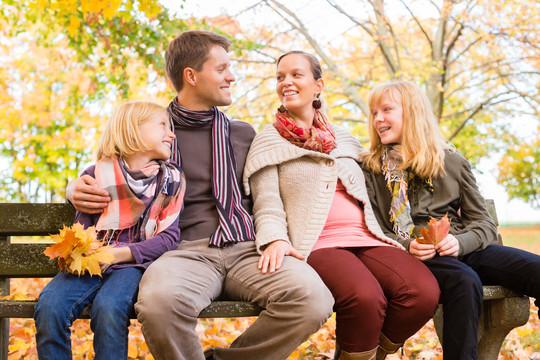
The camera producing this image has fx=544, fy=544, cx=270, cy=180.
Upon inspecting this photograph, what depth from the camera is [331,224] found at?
3.01 meters

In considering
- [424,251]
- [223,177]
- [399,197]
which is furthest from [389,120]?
[223,177]

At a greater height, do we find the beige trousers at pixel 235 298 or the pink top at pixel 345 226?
the pink top at pixel 345 226

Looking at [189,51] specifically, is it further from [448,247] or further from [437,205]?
[448,247]

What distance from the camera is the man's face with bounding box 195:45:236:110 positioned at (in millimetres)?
3168

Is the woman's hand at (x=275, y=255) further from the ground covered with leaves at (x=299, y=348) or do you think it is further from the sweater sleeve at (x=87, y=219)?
the ground covered with leaves at (x=299, y=348)

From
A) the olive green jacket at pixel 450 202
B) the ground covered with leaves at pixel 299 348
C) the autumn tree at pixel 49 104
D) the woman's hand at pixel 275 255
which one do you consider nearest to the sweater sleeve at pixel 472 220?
the olive green jacket at pixel 450 202

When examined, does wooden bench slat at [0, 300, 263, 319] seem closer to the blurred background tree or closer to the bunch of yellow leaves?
the bunch of yellow leaves

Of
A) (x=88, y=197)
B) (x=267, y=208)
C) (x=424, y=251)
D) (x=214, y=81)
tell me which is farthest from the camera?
(x=214, y=81)

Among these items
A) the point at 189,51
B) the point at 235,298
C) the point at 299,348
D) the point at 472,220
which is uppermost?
the point at 189,51

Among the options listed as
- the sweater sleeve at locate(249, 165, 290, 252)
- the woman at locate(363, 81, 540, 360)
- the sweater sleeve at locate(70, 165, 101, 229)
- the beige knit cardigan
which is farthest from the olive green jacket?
the sweater sleeve at locate(70, 165, 101, 229)

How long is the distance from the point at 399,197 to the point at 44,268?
2022 mm

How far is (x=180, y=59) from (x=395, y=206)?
5.06 ft

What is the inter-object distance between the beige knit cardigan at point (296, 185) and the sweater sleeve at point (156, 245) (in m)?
0.44

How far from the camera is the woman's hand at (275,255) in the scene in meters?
2.58
